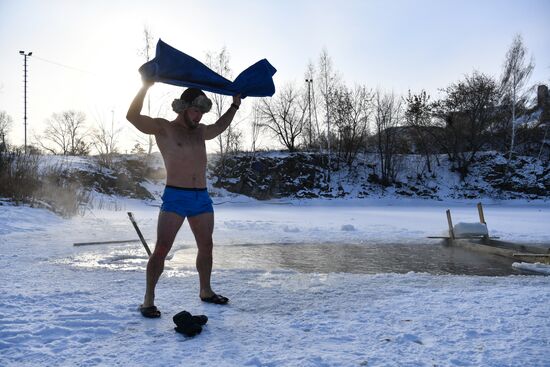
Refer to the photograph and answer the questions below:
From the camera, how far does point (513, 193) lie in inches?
1078

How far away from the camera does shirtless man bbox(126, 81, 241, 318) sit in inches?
122

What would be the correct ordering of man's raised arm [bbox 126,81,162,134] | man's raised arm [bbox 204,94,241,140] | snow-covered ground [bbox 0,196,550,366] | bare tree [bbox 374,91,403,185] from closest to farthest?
1. snow-covered ground [bbox 0,196,550,366]
2. man's raised arm [bbox 126,81,162,134]
3. man's raised arm [bbox 204,94,241,140]
4. bare tree [bbox 374,91,403,185]

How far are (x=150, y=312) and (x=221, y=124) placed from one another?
1.63 metres

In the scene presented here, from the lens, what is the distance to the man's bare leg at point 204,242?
129 inches

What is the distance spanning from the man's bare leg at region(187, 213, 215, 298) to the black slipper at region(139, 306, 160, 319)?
470 mm

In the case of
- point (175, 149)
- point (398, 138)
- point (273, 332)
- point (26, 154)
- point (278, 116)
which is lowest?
point (273, 332)

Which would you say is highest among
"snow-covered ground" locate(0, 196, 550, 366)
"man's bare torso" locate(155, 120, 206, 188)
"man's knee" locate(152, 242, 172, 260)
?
"man's bare torso" locate(155, 120, 206, 188)

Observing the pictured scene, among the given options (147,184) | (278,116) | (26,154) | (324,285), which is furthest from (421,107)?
(324,285)

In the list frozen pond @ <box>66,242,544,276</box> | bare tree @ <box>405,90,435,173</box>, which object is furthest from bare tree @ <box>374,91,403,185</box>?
frozen pond @ <box>66,242,544,276</box>

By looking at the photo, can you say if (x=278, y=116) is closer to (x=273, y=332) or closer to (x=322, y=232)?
(x=322, y=232)

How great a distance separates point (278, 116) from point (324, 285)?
3109 cm

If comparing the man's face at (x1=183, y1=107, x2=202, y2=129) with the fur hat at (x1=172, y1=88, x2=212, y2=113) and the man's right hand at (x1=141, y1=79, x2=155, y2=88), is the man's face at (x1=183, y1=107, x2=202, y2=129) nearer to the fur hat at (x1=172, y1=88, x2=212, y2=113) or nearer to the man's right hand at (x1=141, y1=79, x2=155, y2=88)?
the fur hat at (x1=172, y1=88, x2=212, y2=113)

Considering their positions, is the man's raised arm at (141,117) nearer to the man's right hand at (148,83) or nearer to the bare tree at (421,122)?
the man's right hand at (148,83)

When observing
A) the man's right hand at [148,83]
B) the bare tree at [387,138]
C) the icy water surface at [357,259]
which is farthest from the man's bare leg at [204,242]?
the bare tree at [387,138]
